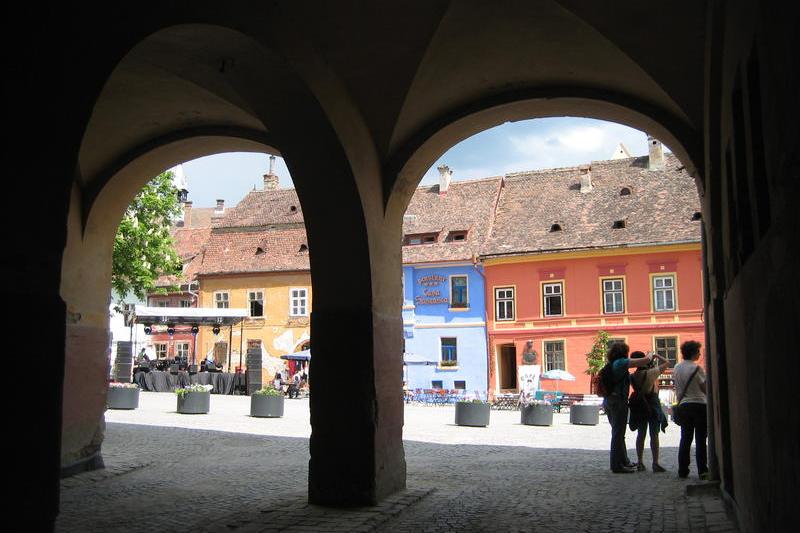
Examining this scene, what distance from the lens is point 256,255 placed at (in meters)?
38.8

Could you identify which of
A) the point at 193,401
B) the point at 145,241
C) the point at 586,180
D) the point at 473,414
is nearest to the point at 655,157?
the point at 586,180

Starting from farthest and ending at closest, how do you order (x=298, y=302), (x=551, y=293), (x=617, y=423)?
(x=298, y=302)
(x=551, y=293)
(x=617, y=423)

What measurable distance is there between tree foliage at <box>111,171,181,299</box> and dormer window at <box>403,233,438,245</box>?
48.6 feet

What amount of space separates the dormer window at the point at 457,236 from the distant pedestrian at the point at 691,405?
2590 cm

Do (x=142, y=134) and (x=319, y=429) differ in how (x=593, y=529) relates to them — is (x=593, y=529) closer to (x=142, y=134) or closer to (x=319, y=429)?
(x=319, y=429)

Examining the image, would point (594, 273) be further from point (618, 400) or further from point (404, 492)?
point (404, 492)

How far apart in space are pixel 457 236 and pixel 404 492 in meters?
27.4

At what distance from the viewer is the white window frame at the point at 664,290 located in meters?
29.3

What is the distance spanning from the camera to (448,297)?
33.5 meters

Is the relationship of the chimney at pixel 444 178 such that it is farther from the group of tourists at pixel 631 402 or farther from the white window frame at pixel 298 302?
the group of tourists at pixel 631 402

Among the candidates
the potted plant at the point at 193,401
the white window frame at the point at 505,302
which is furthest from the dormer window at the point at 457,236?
the potted plant at the point at 193,401

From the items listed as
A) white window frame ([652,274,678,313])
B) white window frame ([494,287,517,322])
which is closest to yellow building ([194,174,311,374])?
white window frame ([494,287,517,322])

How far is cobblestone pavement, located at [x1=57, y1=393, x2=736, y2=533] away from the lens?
6.23 meters

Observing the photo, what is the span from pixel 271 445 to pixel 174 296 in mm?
31146
